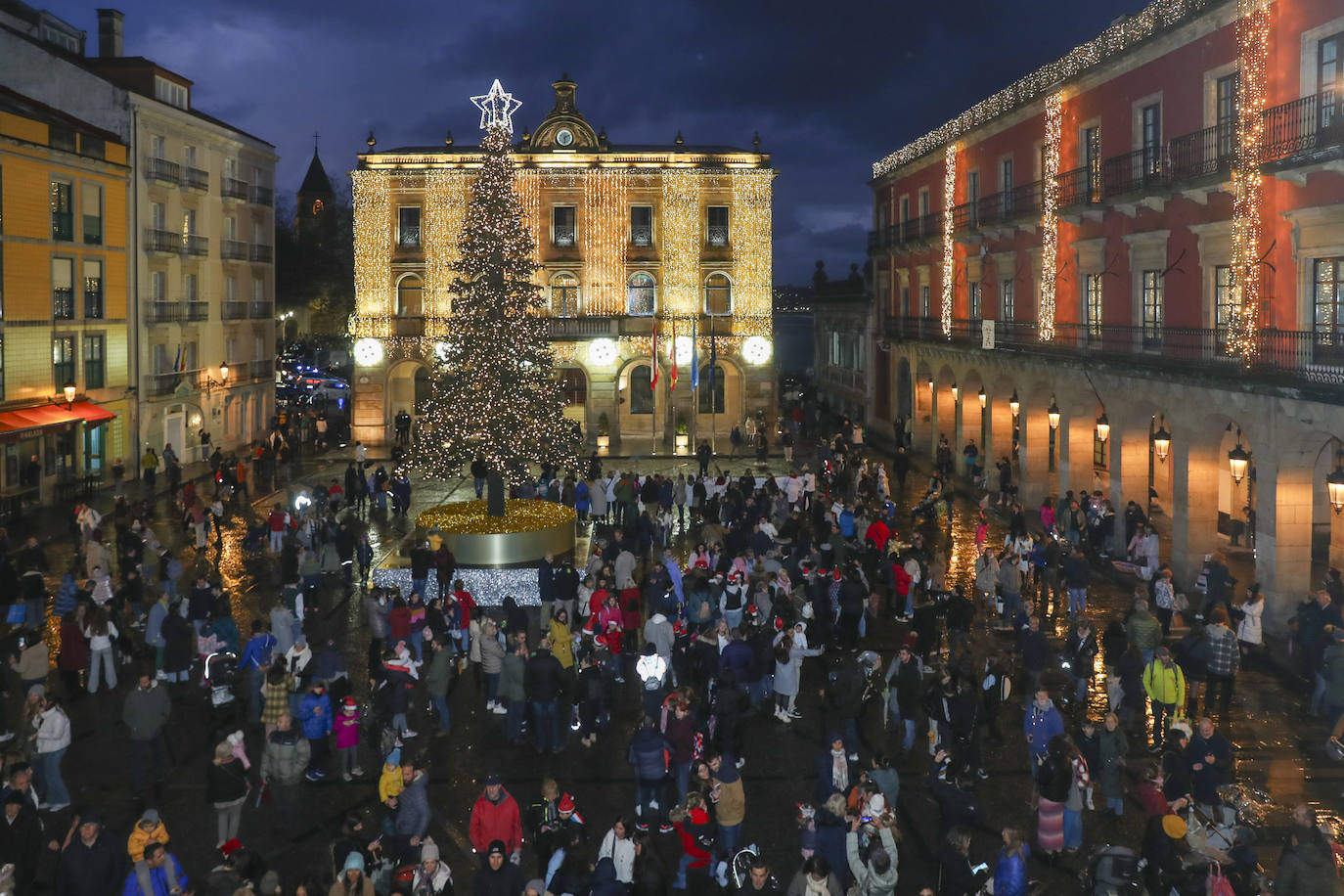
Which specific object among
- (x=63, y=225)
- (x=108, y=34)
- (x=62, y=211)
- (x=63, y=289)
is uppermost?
(x=108, y=34)

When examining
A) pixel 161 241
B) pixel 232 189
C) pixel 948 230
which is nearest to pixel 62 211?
pixel 161 241

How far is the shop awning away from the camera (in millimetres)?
29453

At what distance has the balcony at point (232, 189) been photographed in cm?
4397

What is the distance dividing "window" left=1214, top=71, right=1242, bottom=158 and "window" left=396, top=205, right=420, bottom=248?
33050 millimetres

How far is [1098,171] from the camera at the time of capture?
27.0 m

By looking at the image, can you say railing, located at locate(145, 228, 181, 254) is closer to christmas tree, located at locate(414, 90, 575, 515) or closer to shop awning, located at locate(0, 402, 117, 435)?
shop awning, located at locate(0, 402, 117, 435)

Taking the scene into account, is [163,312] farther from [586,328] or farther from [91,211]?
[586,328]

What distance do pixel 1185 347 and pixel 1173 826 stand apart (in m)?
15.4

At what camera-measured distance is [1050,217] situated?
30016 millimetres

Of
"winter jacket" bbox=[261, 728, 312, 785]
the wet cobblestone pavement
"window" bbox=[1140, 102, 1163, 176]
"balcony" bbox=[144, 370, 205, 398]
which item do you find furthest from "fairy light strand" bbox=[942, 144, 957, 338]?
"winter jacket" bbox=[261, 728, 312, 785]

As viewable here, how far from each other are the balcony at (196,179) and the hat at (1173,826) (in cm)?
3851

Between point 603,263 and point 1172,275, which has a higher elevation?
point 603,263

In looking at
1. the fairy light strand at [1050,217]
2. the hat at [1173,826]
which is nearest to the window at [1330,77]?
the fairy light strand at [1050,217]

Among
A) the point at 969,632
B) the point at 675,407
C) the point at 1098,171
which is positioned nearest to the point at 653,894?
the point at 969,632
